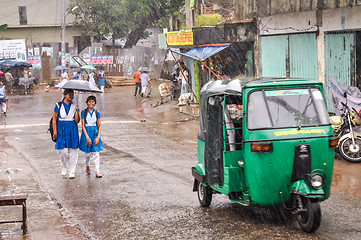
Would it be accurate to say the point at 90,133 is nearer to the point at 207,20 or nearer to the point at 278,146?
the point at 278,146

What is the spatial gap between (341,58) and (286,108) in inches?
341

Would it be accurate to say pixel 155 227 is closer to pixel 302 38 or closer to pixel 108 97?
pixel 302 38

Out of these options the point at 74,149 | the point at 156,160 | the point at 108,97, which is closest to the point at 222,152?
the point at 74,149

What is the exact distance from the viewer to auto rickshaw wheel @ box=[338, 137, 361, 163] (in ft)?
38.1

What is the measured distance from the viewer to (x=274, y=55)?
17.8 meters

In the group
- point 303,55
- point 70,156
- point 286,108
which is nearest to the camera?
point 286,108

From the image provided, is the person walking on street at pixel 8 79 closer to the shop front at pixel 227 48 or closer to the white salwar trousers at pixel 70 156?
the shop front at pixel 227 48

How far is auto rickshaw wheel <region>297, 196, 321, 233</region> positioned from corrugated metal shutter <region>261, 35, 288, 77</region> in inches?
434

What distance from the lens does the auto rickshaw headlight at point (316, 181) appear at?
6.69 metres

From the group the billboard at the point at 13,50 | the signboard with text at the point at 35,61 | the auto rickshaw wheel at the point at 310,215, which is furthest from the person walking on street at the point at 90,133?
the signboard with text at the point at 35,61

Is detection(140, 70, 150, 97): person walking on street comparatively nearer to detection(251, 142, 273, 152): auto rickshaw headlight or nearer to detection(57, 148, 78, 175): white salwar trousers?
detection(57, 148, 78, 175): white salwar trousers

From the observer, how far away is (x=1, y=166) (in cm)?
1255

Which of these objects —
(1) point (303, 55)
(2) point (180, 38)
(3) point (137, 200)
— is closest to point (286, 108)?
(3) point (137, 200)

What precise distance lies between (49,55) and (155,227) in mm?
39578
